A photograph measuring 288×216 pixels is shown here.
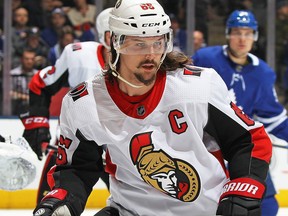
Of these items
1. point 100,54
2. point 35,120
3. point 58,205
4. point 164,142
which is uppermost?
point 164,142

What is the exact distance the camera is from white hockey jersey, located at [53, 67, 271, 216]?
7.82 ft

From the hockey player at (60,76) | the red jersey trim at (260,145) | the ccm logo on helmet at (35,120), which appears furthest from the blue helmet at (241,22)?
the red jersey trim at (260,145)

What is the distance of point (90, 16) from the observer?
247 inches

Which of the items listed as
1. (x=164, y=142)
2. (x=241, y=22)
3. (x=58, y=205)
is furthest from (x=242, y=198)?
(x=241, y=22)

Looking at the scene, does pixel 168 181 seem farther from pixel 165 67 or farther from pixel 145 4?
pixel 145 4

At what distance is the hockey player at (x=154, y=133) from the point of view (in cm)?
238

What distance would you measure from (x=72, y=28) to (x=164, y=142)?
13.1 ft

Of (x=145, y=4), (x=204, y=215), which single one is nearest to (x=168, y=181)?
(x=204, y=215)

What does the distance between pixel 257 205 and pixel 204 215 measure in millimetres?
249

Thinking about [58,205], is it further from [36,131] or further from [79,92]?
[36,131]

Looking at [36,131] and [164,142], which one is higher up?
[164,142]

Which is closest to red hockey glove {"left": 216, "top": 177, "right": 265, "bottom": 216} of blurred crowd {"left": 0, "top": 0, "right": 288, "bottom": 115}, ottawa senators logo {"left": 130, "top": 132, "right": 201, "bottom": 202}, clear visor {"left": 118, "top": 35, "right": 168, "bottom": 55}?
ottawa senators logo {"left": 130, "top": 132, "right": 201, "bottom": 202}

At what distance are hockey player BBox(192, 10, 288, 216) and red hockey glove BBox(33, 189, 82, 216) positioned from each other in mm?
1921

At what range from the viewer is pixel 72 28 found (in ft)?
20.8
